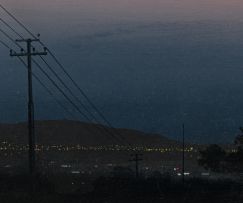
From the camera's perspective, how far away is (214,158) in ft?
111

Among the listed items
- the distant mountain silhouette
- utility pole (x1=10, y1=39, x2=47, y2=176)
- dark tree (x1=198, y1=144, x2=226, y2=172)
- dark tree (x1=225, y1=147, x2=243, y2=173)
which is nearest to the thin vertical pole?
utility pole (x1=10, y1=39, x2=47, y2=176)

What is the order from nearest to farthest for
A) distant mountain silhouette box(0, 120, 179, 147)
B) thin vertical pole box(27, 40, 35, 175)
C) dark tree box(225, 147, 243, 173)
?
dark tree box(225, 147, 243, 173)
thin vertical pole box(27, 40, 35, 175)
distant mountain silhouette box(0, 120, 179, 147)

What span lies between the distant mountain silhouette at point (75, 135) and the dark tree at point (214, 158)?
5443 cm

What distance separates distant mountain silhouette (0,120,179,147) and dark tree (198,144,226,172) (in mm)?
54435

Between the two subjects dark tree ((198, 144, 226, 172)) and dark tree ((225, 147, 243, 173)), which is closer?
dark tree ((225, 147, 243, 173))

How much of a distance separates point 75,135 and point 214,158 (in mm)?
63708

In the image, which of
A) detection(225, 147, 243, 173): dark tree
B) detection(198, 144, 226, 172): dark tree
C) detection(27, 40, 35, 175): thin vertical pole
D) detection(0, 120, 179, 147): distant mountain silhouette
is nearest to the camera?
detection(225, 147, 243, 173): dark tree

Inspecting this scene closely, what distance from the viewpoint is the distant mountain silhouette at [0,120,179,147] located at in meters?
93.2

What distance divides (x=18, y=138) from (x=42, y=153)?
11.1 m

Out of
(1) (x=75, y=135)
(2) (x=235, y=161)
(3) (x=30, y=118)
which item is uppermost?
(3) (x=30, y=118)

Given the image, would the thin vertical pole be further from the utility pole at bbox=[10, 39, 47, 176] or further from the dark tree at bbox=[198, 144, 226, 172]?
the dark tree at bbox=[198, 144, 226, 172]

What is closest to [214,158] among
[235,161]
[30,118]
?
[235,161]

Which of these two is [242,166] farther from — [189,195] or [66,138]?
[66,138]

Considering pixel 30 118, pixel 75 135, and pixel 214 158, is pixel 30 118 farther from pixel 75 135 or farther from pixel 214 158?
pixel 75 135
